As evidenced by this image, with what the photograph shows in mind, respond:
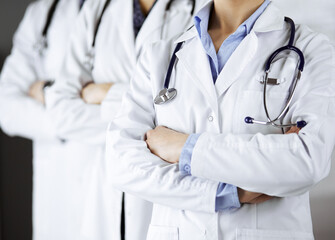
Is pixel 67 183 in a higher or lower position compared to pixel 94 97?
lower

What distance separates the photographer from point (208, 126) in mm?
983

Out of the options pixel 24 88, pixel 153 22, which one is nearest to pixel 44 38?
pixel 24 88

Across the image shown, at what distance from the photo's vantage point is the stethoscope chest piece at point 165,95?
102 cm

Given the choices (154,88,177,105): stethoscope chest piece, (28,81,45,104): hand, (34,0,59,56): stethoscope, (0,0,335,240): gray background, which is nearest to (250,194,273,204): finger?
(154,88,177,105): stethoscope chest piece

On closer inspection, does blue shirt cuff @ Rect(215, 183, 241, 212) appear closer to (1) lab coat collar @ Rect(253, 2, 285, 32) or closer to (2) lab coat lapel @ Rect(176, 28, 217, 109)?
(2) lab coat lapel @ Rect(176, 28, 217, 109)

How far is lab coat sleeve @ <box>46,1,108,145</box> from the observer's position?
1.52 metres

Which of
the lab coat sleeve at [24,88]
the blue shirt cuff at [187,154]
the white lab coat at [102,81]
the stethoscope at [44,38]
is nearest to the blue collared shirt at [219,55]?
the blue shirt cuff at [187,154]

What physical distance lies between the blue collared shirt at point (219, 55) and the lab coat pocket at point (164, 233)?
114 mm

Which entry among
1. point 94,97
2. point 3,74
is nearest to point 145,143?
point 94,97

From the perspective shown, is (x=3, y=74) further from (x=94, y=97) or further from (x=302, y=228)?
(x=302, y=228)

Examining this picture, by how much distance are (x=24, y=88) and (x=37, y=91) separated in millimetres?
98

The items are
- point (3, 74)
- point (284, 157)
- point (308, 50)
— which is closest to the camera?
point (284, 157)

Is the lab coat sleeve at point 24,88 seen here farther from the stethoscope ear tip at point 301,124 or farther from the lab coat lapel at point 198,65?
the stethoscope ear tip at point 301,124

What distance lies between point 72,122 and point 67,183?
34cm
